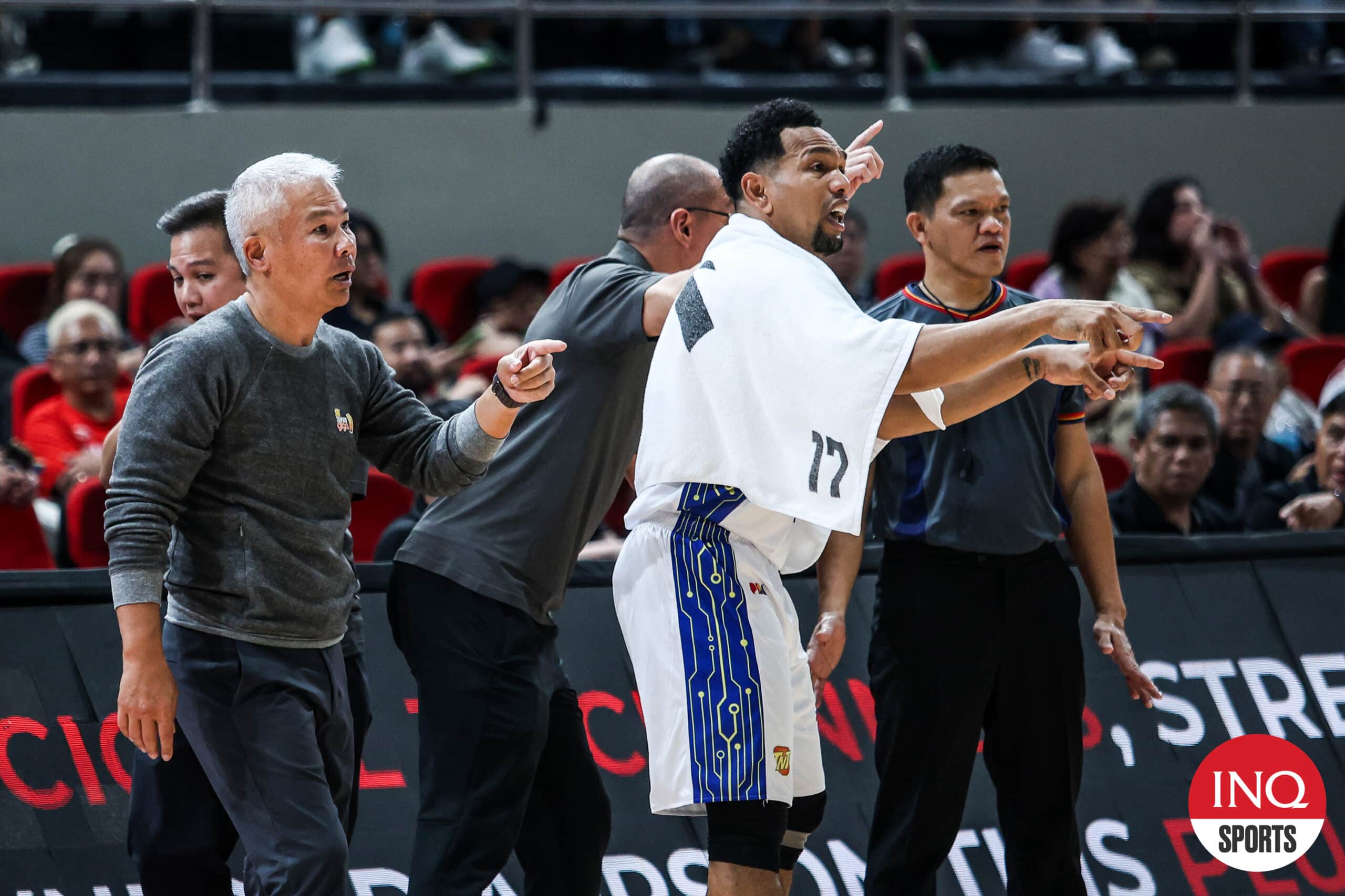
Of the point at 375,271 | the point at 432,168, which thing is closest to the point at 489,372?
the point at 375,271

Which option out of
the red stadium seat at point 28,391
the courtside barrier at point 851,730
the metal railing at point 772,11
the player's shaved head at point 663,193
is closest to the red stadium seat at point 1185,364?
the metal railing at point 772,11

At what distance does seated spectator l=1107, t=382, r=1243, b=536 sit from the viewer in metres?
5.46

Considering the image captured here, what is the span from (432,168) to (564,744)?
191 inches

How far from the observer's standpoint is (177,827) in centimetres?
329

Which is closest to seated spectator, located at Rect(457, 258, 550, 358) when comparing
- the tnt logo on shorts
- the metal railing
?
the metal railing

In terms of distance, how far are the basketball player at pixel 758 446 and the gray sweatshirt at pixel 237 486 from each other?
0.67 m

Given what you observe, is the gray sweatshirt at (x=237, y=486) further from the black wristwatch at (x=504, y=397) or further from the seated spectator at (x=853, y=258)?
the seated spectator at (x=853, y=258)

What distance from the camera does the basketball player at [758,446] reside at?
3207mm

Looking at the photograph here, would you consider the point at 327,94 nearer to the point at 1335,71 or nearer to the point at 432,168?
the point at 432,168

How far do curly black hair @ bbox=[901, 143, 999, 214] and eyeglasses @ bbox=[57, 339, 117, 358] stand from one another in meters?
3.34

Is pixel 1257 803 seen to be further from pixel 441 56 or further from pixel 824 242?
pixel 441 56

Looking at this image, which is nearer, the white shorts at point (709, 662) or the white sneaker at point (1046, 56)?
the white shorts at point (709, 662)

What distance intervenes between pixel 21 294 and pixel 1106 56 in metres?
5.88

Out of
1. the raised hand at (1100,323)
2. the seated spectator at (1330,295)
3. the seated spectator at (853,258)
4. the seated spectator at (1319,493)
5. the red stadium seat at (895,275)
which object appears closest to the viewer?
the raised hand at (1100,323)
